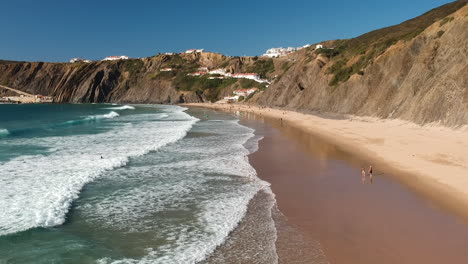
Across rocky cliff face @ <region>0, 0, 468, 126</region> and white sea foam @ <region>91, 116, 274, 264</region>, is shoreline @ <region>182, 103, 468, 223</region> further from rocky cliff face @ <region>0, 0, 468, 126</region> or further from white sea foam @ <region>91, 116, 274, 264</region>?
white sea foam @ <region>91, 116, 274, 264</region>

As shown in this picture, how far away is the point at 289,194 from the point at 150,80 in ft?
497

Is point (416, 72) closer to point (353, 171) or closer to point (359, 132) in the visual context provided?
point (359, 132)

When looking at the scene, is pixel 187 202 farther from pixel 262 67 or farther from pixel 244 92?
pixel 262 67

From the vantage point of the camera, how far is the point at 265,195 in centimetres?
1695

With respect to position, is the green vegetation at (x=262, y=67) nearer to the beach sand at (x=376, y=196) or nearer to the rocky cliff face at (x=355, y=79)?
the rocky cliff face at (x=355, y=79)

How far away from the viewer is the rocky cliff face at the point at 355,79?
114ft

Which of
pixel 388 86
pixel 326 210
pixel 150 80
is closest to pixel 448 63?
pixel 388 86

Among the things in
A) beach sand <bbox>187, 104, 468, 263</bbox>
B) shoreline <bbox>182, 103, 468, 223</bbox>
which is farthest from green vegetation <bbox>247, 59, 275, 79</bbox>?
beach sand <bbox>187, 104, 468, 263</bbox>

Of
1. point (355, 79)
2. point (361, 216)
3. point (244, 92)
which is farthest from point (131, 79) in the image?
point (361, 216)

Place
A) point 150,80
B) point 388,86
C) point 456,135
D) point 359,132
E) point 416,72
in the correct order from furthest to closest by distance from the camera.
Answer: point 150,80 < point 388,86 < point 416,72 < point 359,132 < point 456,135

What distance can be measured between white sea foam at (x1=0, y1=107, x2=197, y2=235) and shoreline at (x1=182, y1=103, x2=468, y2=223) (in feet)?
48.4

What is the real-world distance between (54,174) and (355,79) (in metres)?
46.9

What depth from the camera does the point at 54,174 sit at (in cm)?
2133

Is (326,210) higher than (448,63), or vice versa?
(448,63)
